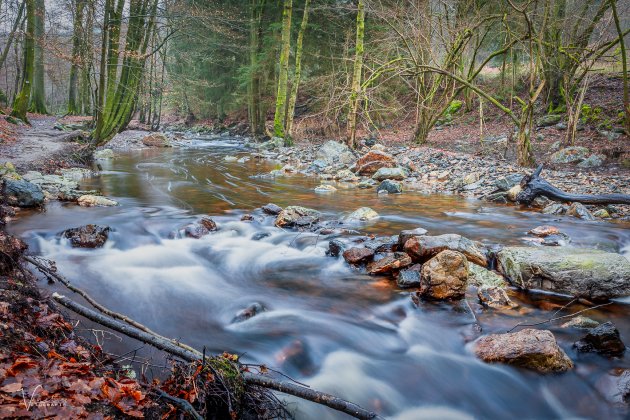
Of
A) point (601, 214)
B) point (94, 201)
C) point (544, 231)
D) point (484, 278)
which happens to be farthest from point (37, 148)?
point (601, 214)

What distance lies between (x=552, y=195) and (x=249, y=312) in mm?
5996

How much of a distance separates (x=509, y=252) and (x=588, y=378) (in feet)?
5.58

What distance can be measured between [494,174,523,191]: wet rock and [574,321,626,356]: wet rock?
5800mm

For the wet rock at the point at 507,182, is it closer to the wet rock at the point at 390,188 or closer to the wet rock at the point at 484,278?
the wet rock at the point at 390,188

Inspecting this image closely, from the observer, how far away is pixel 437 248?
14.5 feet

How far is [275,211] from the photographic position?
6.73 meters

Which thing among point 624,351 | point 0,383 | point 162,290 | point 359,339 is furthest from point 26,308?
point 624,351

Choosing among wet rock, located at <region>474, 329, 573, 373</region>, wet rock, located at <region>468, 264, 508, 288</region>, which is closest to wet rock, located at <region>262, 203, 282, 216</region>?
wet rock, located at <region>468, 264, 508, 288</region>

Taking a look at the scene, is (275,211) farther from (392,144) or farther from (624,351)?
(392,144)

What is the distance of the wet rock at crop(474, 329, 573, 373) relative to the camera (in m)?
2.90

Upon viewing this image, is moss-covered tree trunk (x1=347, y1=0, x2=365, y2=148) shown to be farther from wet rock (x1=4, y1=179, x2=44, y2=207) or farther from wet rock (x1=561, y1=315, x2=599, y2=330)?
wet rock (x1=561, y1=315, x2=599, y2=330)

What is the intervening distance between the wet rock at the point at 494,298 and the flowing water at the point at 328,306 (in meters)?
A: 0.12

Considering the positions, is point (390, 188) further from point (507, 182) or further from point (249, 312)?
point (249, 312)

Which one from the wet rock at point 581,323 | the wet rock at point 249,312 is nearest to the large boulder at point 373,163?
the wet rock at point 249,312
